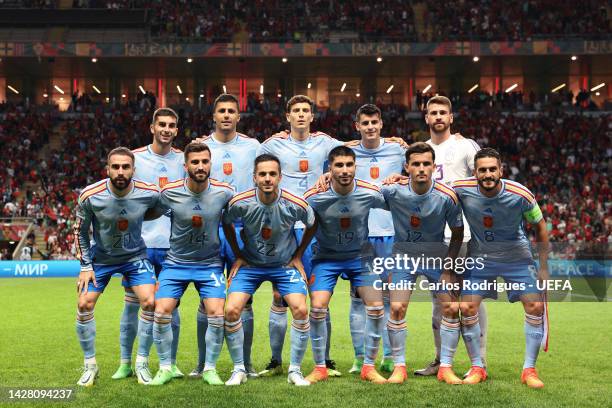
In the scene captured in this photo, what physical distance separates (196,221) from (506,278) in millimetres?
2576

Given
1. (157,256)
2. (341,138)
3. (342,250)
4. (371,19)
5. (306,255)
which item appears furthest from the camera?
(371,19)

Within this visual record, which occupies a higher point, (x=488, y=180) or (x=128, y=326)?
(x=488, y=180)

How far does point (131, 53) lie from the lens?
31.9m

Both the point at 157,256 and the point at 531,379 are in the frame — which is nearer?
the point at 531,379

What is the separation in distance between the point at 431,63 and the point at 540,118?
546 centimetres

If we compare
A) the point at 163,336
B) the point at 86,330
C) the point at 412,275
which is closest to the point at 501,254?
the point at 412,275

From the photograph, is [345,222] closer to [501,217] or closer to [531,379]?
[501,217]

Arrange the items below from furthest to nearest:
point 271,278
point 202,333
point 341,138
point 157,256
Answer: point 341,138, point 157,256, point 202,333, point 271,278

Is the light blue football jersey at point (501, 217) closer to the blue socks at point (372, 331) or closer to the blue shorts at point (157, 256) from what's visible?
the blue socks at point (372, 331)

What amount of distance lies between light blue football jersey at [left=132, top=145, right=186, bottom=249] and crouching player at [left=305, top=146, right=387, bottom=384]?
139 centimetres

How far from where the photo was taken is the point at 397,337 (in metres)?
6.20

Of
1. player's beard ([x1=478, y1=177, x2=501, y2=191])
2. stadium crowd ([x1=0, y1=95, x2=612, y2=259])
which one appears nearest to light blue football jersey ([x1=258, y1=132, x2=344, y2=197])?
player's beard ([x1=478, y1=177, x2=501, y2=191])

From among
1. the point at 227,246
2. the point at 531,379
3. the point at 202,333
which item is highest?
the point at 227,246

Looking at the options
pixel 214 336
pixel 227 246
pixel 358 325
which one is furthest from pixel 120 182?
pixel 358 325
